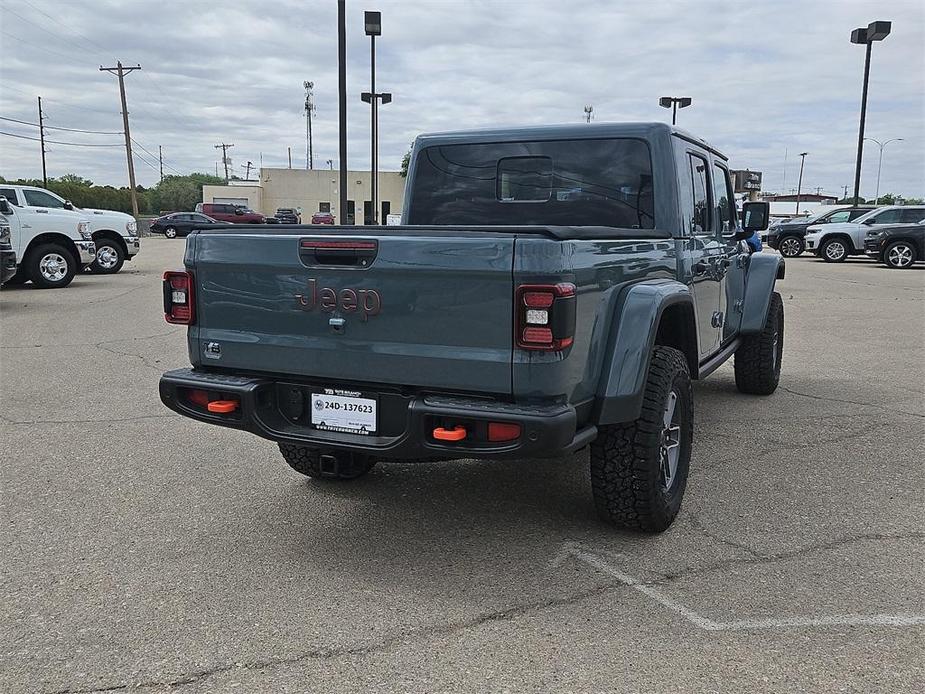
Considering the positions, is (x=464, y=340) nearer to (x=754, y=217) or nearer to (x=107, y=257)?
(x=754, y=217)

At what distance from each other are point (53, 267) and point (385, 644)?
1474cm

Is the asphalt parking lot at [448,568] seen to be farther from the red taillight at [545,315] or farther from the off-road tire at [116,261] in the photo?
the off-road tire at [116,261]

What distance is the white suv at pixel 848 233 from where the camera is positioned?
24031 millimetres

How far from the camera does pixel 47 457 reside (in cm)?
518

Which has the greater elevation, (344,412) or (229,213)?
(229,213)

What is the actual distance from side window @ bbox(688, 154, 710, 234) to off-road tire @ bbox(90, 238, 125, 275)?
52.6 ft

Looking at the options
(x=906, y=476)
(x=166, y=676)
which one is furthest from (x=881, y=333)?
(x=166, y=676)

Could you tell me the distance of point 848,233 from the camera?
2528 centimetres

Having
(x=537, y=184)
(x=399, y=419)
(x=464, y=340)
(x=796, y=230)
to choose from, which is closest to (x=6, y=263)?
(x=537, y=184)

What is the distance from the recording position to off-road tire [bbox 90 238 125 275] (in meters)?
18.5

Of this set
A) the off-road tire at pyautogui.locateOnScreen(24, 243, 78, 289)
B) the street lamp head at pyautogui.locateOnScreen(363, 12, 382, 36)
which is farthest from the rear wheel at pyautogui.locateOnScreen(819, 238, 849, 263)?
the off-road tire at pyautogui.locateOnScreen(24, 243, 78, 289)

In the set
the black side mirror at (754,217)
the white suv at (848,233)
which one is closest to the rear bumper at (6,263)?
the black side mirror at (754,217)

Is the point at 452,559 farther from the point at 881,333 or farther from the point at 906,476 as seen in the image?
the point at 881,333

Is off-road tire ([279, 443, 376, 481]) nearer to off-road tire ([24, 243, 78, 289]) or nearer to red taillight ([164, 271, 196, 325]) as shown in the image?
red taillight ([164, 271, 196, 325])
